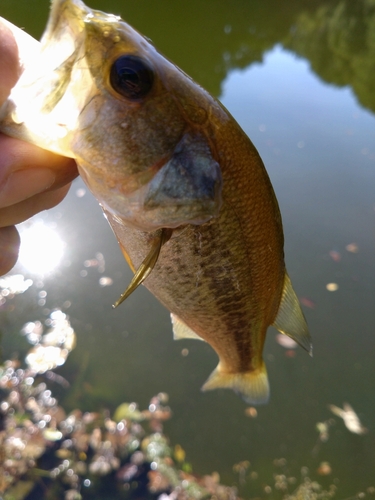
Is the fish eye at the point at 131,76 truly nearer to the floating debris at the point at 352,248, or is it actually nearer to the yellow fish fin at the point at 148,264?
the yellow fish fin at the point at 148,264

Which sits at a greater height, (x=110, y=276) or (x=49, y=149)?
(x=49, y=149)

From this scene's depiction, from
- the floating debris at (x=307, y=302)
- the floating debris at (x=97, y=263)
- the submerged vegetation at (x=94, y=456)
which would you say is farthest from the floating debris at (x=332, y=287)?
the floating debris at (x=97, y=263)

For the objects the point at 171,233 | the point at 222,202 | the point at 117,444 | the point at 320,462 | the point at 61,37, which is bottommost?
the point at 117,444

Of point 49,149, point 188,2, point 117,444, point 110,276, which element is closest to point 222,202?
point 49,149

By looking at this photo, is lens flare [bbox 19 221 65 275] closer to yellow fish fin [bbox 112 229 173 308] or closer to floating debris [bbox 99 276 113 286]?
floating debris [bbox 99 276 113 286]

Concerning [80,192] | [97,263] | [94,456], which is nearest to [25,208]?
[94,456]

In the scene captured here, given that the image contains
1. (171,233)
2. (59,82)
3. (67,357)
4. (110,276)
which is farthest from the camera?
(110,276)

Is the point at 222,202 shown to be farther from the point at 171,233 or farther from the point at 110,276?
the point at 110,276

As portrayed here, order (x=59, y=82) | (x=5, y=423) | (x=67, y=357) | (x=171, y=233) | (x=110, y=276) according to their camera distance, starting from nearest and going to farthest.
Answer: (x=59, y=82)
(x=171, y=233)
(x=5, y=423)
(x=67, y=357)
(x=110, y=276)
